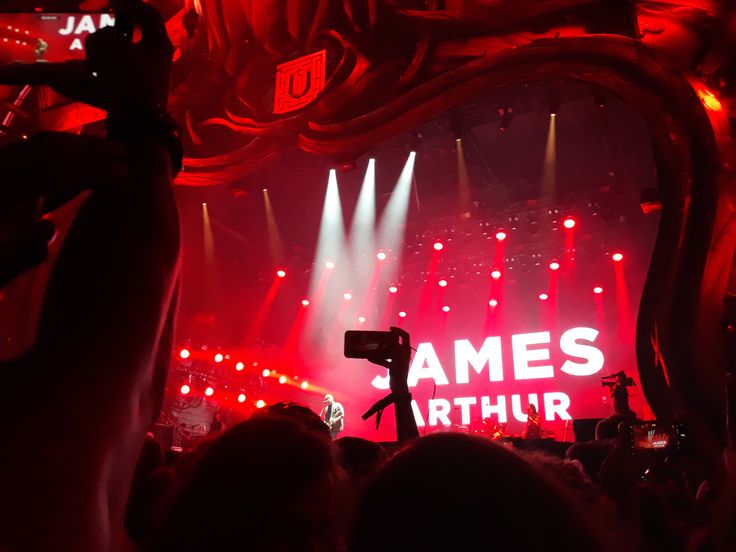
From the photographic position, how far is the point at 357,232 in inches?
453

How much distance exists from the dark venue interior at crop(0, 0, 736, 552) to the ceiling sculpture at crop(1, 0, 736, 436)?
0.06ft

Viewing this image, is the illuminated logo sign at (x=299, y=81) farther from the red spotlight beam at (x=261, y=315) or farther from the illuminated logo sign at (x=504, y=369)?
the red spotlight beam at (x=261, y=315)

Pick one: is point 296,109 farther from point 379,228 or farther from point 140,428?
point 379,228

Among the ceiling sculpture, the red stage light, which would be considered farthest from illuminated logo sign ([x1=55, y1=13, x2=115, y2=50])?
the red stage light

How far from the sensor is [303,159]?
16.6 feet

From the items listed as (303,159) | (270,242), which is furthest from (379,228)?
(303,159)

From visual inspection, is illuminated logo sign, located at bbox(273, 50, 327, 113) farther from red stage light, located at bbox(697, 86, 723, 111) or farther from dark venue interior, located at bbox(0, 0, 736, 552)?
red stage light, located at bbox(697, 86, 723, 111)

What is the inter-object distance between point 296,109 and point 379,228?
23.2 feet

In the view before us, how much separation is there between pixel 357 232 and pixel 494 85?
8041 mm

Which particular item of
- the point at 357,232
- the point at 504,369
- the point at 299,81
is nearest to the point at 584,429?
the point at 299,81

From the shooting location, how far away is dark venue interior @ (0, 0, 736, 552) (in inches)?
23.5

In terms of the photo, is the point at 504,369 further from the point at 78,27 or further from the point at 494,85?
the point at 78,27

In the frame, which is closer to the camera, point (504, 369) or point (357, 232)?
point (357, 232)

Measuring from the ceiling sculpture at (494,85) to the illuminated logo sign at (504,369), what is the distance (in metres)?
8.18
